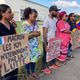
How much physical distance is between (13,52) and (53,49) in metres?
3.48

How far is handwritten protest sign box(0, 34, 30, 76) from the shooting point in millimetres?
4977

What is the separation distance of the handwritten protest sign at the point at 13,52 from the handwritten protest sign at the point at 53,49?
7.99 feet

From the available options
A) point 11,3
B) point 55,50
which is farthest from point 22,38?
point 11,3

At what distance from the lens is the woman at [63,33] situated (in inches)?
370

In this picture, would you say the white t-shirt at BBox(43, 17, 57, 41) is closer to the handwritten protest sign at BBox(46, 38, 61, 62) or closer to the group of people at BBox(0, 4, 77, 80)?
the group of people at BBox(0, 4, 77, 80)

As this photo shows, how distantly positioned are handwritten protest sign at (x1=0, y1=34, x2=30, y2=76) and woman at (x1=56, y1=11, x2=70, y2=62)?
3673 mm

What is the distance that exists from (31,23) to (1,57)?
162 cm

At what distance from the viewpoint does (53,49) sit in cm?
870

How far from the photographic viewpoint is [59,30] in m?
9.45

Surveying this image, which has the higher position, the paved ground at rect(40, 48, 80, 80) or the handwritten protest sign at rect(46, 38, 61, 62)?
the handwritten protest sign at rect(46, 38, 61, 62)

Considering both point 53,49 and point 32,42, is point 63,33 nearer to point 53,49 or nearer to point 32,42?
point 53,49

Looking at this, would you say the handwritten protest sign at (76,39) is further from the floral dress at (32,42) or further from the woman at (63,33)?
the floral dress at (32,42)

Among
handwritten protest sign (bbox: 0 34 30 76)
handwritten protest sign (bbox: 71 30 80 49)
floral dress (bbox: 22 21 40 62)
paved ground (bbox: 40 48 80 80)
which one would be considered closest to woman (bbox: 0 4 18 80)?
handwritten protest sign (bbox: 0 34 30 76)

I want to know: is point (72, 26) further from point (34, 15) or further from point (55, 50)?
point (34, 15)
